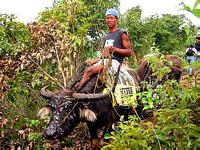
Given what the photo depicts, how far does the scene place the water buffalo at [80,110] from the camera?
217 inches

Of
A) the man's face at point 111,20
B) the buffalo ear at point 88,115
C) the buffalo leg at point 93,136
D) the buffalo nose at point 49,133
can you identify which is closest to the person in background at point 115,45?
the man's face at point 111,20

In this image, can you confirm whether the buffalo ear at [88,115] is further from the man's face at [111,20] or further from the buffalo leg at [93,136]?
the man's face at [111,20]

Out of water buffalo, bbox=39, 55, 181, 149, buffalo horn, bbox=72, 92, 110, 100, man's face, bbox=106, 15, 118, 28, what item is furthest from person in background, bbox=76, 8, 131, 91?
buffalo horn, bbox=72, 92, 110, 100

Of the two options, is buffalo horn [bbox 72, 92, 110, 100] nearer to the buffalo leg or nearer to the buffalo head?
the buffalo head

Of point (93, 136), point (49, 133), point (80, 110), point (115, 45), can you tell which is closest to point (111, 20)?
point (115, 45)

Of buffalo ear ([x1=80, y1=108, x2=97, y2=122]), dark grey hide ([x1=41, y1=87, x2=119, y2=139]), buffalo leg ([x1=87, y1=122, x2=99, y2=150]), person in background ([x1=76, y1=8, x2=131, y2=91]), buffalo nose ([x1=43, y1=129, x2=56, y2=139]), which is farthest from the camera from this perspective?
buffalo leg ([x1=87, y1=122, x2=99, y2=150])

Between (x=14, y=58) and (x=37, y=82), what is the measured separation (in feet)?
1.69

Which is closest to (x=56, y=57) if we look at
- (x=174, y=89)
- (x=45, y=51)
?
(x=45, y=51)

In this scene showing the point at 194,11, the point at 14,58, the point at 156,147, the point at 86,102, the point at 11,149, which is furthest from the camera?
the point at 14,58

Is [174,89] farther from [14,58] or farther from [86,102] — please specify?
[14,58]

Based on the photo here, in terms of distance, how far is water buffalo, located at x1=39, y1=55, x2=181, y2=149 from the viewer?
5.52 meters

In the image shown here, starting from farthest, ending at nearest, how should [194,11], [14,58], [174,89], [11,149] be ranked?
[14,58] → [11,149] → [174,89] → [194,11]

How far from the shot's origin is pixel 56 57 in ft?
22.5

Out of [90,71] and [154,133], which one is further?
[90,71]
